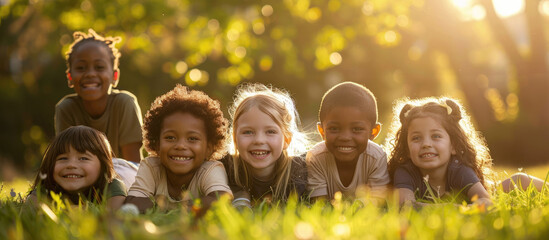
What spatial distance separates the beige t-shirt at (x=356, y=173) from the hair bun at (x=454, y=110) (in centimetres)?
58

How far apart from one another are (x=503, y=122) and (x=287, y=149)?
473 inches

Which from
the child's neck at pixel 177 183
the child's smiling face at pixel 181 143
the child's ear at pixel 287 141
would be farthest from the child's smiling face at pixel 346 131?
the child's neck at pixel 177 183

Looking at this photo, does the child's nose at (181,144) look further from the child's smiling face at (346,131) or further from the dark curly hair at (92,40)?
the dark curly hair at (92,40)

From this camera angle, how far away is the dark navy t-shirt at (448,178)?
3848 mm

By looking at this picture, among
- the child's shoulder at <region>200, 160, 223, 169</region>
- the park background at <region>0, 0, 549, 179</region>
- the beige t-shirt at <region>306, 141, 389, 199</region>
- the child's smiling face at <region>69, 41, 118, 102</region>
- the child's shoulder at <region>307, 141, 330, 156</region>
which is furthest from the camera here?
the park background at <region>0, 0, 549, 179</region>

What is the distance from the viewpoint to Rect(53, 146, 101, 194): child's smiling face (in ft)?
12.1

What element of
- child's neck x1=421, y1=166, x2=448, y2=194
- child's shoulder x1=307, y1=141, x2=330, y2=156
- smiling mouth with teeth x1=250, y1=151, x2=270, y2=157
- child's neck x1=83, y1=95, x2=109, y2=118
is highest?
child's neck x1=83, y1=95, x2=109, y2=118

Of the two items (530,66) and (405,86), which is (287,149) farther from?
(405,86)

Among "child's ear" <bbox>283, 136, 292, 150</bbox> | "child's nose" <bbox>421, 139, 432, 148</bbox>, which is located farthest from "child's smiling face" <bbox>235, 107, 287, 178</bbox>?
"child's nose" <bbox>421, 139, 432, 148</bbox>

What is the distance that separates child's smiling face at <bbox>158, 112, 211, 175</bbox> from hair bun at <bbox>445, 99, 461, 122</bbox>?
6.05 feet

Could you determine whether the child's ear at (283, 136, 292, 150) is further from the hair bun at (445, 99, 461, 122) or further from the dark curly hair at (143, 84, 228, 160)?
the hair bun at (445, 99, 461, 122)

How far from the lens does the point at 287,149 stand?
4.17 metres

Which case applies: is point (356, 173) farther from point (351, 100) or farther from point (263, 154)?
point (263, 154)

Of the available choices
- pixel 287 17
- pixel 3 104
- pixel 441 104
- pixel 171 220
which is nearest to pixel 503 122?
pixel 287 17
